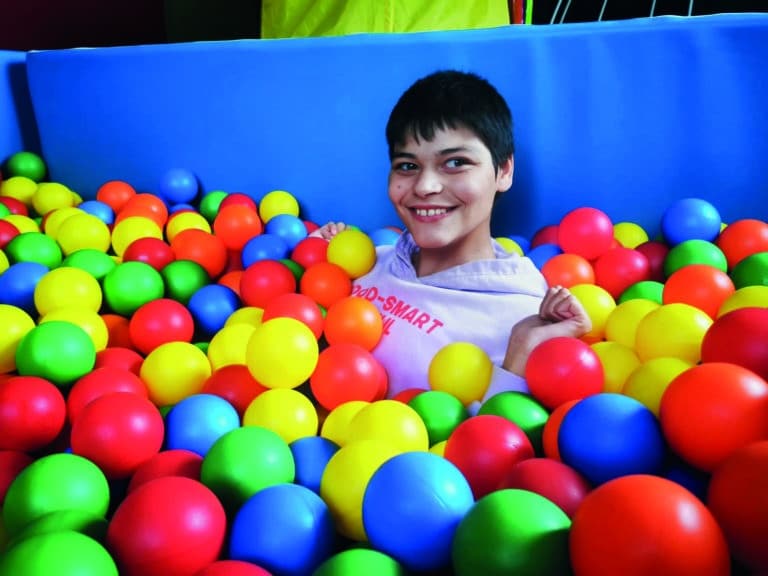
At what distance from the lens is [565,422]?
0.73 metres

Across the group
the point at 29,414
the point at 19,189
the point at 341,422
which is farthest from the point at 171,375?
the point at 19,189

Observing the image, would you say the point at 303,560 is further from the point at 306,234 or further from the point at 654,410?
the point at 306,234

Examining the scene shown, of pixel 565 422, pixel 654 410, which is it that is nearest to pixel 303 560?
pixel 565 422

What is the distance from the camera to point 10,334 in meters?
1.11

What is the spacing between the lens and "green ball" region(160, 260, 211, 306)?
1396 millimetres

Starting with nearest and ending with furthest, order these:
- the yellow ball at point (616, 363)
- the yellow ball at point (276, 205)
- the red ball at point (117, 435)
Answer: the red ball at point (117, 435), the yellow ball at point (616, 363), the yellow ball at point (276, 205)

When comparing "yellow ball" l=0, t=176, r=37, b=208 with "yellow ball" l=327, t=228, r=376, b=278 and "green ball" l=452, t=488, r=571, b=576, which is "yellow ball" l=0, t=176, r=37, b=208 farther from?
"green ball" l=452, t=488, r=571, b=576

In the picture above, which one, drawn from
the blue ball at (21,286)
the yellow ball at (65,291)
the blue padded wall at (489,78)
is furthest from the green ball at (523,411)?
the blue ball at (21,286)

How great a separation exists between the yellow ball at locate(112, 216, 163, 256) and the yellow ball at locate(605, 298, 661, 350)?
103 cm

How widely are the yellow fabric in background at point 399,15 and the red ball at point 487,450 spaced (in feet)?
5.21

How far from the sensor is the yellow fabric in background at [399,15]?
2.08 m

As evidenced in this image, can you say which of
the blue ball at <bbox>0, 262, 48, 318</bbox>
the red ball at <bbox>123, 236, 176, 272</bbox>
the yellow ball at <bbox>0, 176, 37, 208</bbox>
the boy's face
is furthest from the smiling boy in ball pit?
the yellow ball at <bbox>0, 176, 37, 208</bbox>

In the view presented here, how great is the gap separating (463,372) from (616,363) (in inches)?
8.2

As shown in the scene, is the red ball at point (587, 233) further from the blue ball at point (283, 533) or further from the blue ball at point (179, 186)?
the blue ball at point (179, 186)
